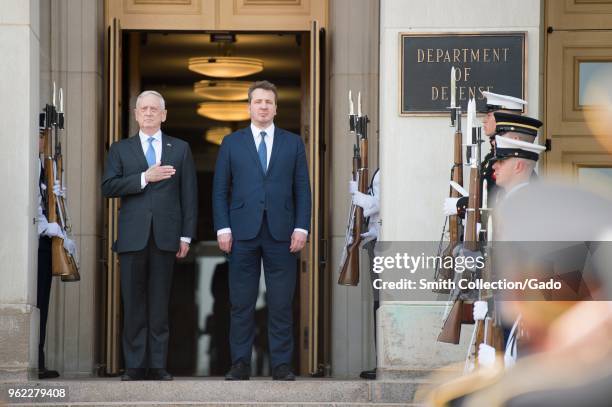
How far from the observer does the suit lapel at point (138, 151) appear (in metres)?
9.59

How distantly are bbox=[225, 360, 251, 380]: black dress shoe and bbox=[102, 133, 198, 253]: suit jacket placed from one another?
0.95m

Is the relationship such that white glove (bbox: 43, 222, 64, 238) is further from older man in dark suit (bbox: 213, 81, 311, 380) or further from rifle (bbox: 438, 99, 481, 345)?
rifle (bbox: 438, 99, 481, 345)

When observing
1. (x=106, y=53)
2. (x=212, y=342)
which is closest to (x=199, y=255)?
(x=212, y=342)

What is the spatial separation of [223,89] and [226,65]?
56.2 inches

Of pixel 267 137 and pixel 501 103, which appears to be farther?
pixel 267 137

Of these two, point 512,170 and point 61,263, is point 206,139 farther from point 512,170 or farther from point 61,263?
point 512,170

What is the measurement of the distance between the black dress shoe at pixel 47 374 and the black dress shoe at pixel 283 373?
2.04 meters

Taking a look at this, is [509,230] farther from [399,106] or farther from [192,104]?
[192,104]

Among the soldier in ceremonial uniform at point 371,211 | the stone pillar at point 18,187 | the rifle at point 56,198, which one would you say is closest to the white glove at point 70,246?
the rifle at point 56,198

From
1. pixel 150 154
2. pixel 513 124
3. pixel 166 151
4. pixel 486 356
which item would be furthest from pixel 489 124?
pixel 150 154

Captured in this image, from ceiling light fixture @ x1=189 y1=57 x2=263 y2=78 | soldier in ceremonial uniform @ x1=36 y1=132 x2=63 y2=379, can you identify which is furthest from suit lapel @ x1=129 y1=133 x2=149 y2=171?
ceiling light fixture @ x1=189 y1=57 x2=263 y2=78

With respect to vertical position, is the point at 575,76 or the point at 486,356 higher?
the point at 575,76

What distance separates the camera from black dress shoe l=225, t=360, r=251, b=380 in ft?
30.1

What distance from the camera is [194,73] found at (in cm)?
1783
